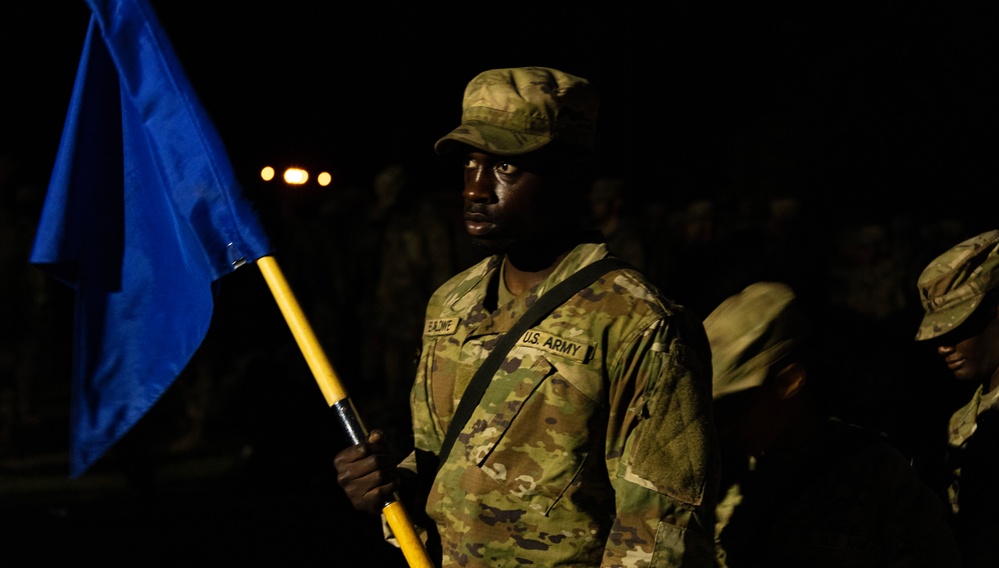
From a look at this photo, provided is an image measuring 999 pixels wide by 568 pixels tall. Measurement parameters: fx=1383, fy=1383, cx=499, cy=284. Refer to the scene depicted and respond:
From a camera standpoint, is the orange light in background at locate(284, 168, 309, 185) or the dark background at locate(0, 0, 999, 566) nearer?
the dark background at locate(0, 0, 999, 566)

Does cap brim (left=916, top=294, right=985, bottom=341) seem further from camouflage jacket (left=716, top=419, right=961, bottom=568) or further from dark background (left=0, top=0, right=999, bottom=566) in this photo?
dark background (left=0, top=0, right=999, bottom=566)

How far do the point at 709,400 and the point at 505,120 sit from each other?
87 centimetres

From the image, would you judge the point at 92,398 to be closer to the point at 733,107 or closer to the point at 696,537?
the point at 696,537

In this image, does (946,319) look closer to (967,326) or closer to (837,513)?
(967,326)

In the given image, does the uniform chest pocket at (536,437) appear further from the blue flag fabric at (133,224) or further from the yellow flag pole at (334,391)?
the blue flag fabric at (133,224)

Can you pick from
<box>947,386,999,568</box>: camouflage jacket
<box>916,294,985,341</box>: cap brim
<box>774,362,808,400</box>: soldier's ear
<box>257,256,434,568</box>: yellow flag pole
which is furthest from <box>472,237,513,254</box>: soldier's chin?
<box>916,294,985,341</box>: cap brim

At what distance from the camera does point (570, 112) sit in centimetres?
350

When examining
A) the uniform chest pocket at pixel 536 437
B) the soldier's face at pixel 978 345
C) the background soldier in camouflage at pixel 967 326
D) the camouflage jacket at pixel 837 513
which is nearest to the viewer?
the uniform chest pocket at pixel 536 437

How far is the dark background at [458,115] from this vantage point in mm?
11875

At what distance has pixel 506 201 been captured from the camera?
352cm

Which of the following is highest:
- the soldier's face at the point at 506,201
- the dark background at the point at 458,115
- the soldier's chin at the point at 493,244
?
the soldier's face at the point at 506,201

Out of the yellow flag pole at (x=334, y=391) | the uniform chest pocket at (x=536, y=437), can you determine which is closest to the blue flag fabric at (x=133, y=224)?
the yellow flag pole at (x=334, y=391)

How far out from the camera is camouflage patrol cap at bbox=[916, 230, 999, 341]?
4.72 metres

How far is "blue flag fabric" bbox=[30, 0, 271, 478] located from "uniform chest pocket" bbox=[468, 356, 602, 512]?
2.54 ft
